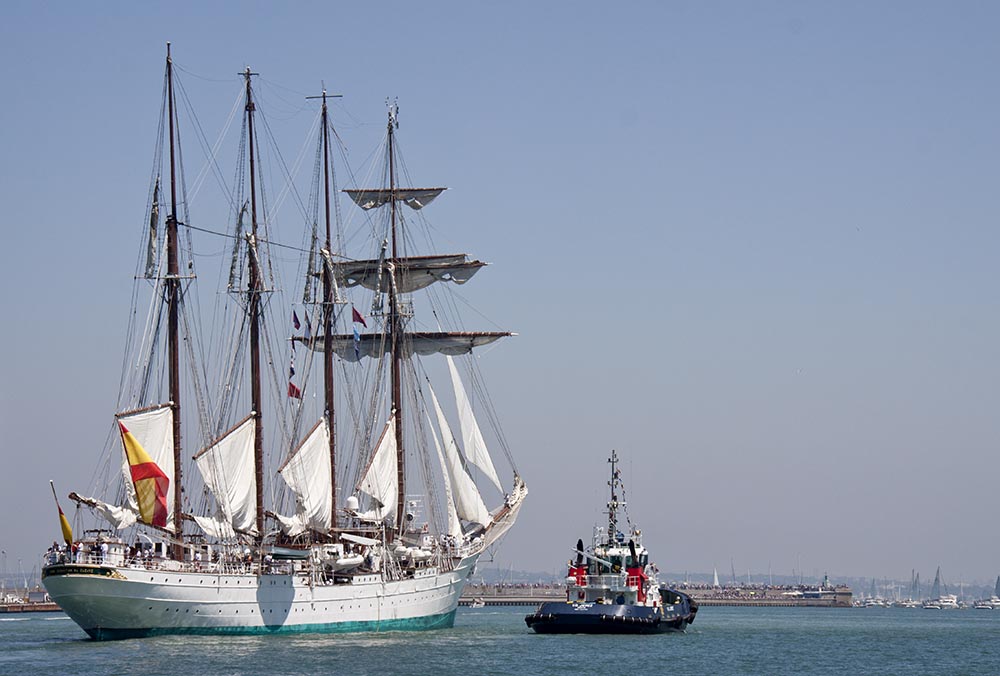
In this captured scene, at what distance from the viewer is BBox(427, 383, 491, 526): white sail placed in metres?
91.8

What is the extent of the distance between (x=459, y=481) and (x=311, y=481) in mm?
11678

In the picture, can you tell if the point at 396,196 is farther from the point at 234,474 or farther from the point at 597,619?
the point at 597,619

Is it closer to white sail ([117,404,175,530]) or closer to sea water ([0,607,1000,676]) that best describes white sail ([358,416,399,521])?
sea water ([0,607,1000,676])

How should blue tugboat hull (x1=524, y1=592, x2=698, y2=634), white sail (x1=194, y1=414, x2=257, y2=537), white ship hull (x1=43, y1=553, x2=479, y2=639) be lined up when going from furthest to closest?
blue tugboat hull (x1=524, y1=592, x2=698, y2=634) → white sail (x1=194, y1=414, x2=257, y2=537) → white ship hull (x1=43, y1=553, x2=479, y2=639)

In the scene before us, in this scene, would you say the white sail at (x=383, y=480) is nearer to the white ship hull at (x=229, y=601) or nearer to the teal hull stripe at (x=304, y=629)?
the white ship hull at (x=229, y=601)

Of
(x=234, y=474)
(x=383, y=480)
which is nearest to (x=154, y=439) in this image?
(x=234, y=474)

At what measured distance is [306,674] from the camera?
186ft

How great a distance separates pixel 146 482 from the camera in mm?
73438

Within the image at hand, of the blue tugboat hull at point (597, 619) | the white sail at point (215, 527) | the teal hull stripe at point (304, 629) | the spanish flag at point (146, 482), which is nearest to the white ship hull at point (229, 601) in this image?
the teal hull stripe at point (304, 629)

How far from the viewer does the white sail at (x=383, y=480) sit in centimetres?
8681

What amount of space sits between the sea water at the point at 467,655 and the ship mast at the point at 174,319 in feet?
25.8

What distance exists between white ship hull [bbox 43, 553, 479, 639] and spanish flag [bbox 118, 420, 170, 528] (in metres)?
4.13

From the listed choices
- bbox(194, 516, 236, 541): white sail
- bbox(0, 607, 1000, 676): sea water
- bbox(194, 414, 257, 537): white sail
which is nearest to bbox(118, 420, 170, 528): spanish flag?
bbox(194, 516, 236, 541): white sail

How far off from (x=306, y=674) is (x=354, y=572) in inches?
1034
